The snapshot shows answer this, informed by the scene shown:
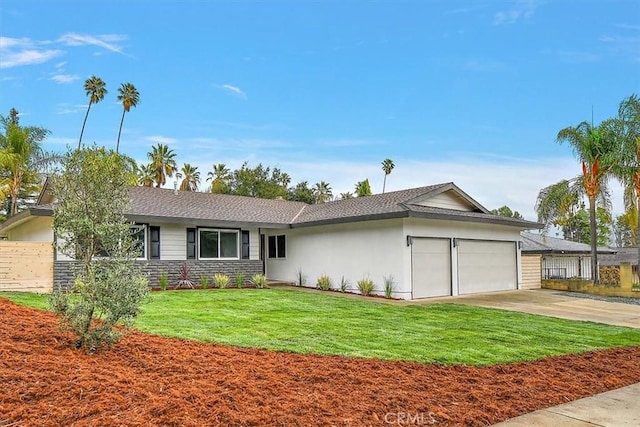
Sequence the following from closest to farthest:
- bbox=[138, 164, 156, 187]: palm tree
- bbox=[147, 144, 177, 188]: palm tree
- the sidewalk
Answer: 1. the sidewalk
2. bbox=[138, 164, 156, 187]: palm tree
3. bbox=[147, 144, 177, 188]: palm tree

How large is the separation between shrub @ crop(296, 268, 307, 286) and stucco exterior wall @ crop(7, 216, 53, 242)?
9.22m

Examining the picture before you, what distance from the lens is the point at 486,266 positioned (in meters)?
18.8

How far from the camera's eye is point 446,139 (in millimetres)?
23531

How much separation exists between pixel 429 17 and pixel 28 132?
2638 centimetres

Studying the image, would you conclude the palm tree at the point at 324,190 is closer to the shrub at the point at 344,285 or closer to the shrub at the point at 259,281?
the shrub at the point at 259,281

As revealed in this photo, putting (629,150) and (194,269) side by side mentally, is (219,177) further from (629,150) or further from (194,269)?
(629,150)

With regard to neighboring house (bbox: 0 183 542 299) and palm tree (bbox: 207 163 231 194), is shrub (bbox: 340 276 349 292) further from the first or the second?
palm tree (bbox: 207 163 231 194)

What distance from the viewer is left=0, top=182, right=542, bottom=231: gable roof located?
658 inches

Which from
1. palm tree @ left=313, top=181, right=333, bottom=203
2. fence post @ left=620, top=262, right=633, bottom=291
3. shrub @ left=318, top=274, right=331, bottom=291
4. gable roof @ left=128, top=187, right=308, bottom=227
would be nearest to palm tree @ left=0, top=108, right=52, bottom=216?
gable roof @ left=128, top=187, right=308, bottom=227

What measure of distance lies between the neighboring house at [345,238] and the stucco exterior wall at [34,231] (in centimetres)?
5

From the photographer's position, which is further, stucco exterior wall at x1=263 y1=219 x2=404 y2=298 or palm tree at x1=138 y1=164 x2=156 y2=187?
palm tree at x1=138 y1=164 x2=156 y2=187

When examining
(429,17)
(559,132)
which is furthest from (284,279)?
(559,132)

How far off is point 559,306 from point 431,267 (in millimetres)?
4150

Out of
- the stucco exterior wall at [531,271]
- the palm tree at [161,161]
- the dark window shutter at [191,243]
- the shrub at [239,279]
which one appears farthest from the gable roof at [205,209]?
the palm tree at [161,161]
